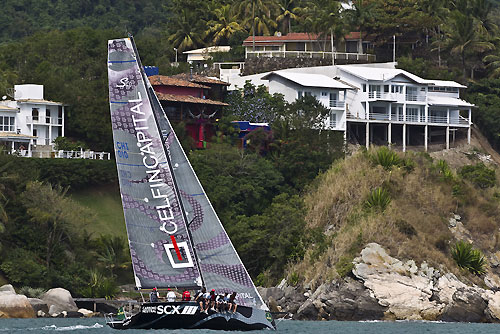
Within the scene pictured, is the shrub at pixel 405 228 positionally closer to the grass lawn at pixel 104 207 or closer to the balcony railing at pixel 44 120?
the grass lawn at pixel 104 207

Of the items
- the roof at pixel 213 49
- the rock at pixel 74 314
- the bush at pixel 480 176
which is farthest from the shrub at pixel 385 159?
the roof at pixel 213 49

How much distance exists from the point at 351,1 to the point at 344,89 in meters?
19.4

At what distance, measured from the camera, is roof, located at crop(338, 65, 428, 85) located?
83312mm

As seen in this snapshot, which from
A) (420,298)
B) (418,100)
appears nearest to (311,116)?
(418,100)

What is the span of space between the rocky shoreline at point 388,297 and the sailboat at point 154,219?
16.2 meters

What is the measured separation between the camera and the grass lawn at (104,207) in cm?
6712

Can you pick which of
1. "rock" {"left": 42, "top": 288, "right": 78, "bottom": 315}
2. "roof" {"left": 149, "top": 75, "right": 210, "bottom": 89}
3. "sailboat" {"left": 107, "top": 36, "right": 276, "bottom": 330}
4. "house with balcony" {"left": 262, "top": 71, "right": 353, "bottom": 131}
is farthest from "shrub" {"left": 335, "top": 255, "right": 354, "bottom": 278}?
"roof" {"left": 149, "top": 75, "right": 210, "bottom": 89}

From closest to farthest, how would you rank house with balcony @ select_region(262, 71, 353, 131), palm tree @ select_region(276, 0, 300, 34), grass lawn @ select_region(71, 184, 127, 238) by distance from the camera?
grass lawn @ select_region(71, 184, 127, 238) < house with balcony @ select_region(262, 71, 353, 131) < palm tree @ select_region(276, 0, 300, 34)

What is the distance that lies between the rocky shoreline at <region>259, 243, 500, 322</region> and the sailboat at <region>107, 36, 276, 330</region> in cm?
1622

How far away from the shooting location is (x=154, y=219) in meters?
40.7

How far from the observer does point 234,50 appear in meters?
91.8

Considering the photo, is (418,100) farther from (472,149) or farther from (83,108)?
(83,108)

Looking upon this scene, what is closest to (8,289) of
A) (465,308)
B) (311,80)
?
(465,308)

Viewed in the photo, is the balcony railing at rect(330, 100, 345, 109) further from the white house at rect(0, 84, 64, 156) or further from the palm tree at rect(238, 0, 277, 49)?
the white house at rect(0, 84, 64, 156)
